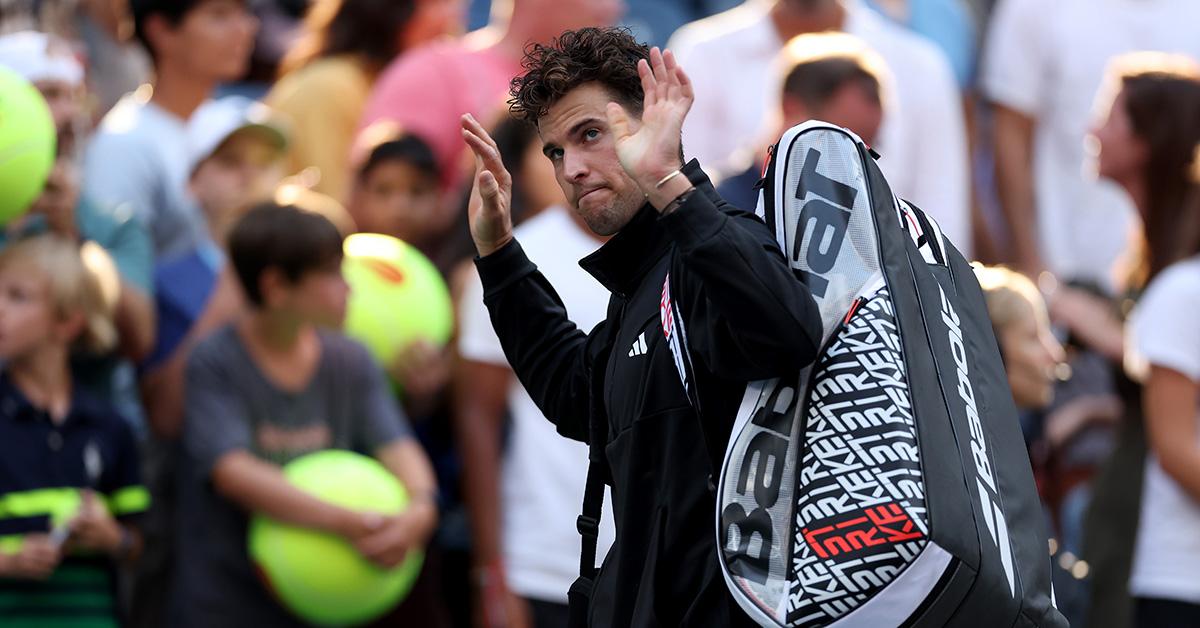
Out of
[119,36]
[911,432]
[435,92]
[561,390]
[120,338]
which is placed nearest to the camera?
[911,432]

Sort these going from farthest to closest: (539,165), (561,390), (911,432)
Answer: (539,165) → (561,390) → (911,432)

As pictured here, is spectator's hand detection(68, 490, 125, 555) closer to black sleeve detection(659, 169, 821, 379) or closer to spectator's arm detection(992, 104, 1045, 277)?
black sleeve detection(659, 169, 821, 379)

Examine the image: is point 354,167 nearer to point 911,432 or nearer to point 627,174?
point 627,174

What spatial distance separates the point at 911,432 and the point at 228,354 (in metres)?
3.21

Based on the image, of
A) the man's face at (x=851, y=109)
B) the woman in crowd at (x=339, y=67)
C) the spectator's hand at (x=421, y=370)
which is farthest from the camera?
the woman in crowd at (x=339, y=67)

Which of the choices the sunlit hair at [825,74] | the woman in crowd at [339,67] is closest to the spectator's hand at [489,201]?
the sunlit hair at [825,74]

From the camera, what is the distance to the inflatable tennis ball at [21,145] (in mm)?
5332

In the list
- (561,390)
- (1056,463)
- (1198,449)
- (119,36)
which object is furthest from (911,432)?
(119,36)

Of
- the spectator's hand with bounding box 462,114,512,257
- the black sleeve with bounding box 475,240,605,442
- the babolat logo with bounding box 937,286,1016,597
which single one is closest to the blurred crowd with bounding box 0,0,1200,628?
the black sleeve with bounding box 475,240,605,442

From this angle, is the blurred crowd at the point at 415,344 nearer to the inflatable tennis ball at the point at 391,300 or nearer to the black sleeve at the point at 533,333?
the inflatable tennis ball at the point at 391,300

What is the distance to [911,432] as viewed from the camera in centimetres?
302

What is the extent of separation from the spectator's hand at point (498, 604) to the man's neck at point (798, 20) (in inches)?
97.6

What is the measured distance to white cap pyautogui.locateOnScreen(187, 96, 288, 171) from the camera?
21.5ft

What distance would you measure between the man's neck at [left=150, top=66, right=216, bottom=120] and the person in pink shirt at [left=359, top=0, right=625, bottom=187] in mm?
670
